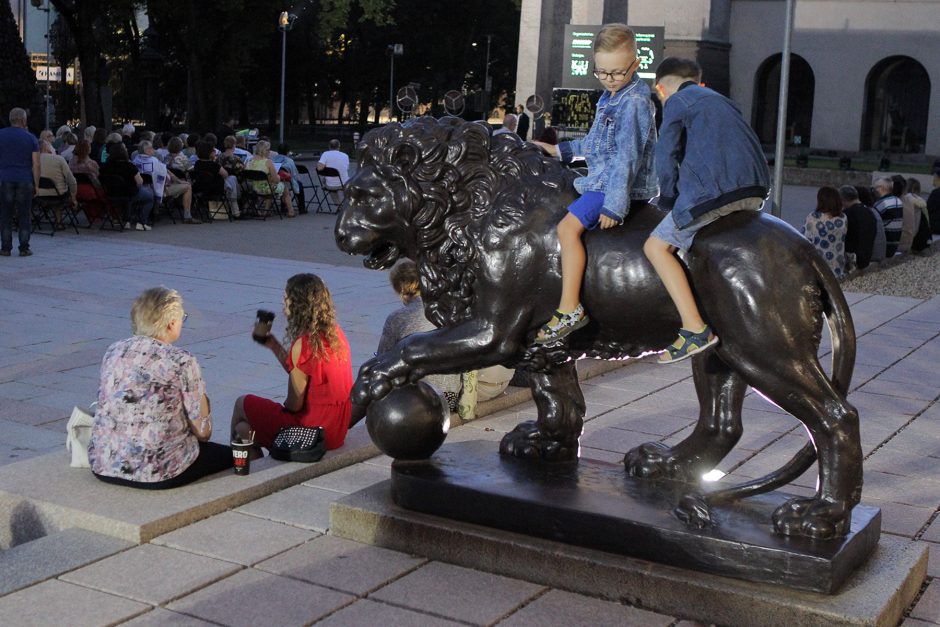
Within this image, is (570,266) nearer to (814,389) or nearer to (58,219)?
(814,389)

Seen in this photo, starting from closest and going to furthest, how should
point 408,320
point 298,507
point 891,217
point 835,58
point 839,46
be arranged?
point 298,507
point 408,320
point 891,217
point 839,46
point 835,58

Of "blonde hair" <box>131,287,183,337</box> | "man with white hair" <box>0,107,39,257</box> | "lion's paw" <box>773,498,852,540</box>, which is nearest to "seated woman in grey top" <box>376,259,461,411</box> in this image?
"blonde hair" <box>131,287,183,337</box>

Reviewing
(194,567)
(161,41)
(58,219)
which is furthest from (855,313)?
(161,41)

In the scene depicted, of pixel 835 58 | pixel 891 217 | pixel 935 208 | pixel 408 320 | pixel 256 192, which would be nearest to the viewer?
pixel 408 320

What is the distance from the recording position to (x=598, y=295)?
4.68 meters

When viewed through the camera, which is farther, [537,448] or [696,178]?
[537,448]

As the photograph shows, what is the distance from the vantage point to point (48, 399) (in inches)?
315

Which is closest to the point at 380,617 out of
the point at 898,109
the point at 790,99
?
the point at 898,109

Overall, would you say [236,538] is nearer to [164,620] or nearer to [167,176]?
[164,620]

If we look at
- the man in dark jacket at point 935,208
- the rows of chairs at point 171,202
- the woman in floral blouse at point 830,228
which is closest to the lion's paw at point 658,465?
the woman in floral blouse at point 830,228

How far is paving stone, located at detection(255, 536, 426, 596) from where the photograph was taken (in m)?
4.70

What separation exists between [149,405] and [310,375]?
3.39 ft

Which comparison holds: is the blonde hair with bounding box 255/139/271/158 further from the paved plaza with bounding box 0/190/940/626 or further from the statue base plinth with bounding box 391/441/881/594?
the statue base plinth with bounding box 391/441/881/594

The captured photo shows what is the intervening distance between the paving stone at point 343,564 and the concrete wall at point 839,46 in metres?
37.1
